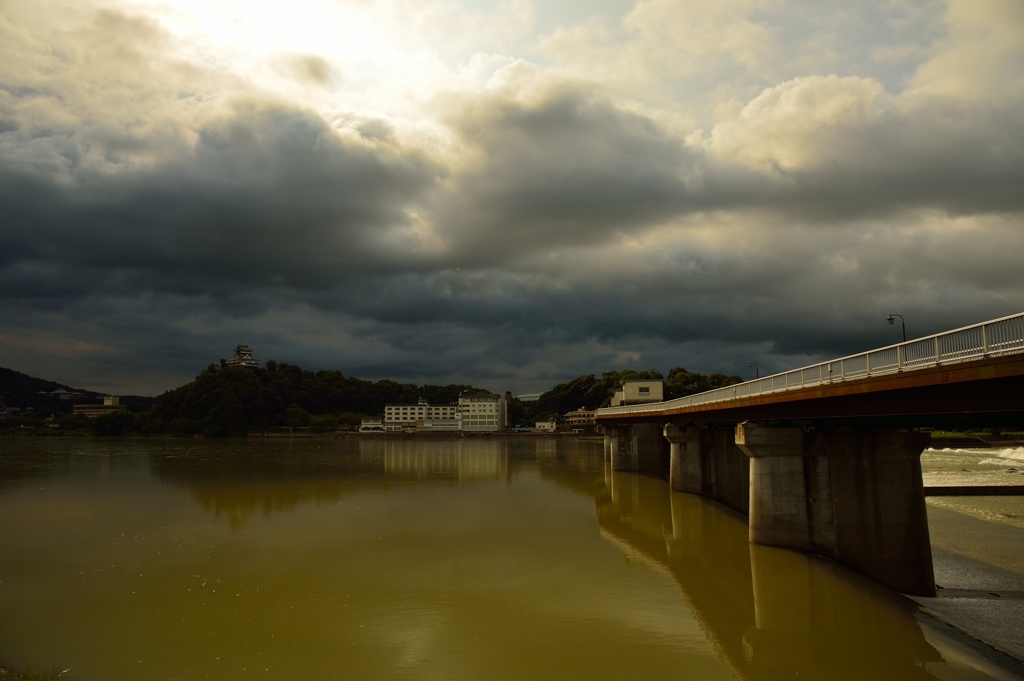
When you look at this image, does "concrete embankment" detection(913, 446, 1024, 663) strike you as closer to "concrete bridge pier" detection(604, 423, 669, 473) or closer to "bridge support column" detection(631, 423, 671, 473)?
"bridge support column" detection(631, 423, 671, 473)

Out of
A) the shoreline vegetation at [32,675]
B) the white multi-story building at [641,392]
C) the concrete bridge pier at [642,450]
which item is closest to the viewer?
the shoreline vegetation at [32,675]

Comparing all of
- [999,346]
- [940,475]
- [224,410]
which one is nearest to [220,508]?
[999,346]

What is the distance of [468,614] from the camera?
18438 millimetres

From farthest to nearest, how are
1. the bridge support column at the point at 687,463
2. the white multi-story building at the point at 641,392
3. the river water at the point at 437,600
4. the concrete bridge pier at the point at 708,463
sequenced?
the white multi-story building at the point at 641,392 < the bridge support column at the point at 687,463 < the concrete bridge pier at the point at 708,463 < the river water at the point at 437,600

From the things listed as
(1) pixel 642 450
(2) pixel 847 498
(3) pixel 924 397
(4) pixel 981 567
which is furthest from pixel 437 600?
(1) pixel 642 450

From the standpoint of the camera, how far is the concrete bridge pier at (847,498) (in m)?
22.1

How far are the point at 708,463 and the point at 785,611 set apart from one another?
29676 millimetres

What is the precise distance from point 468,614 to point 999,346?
16393 mm

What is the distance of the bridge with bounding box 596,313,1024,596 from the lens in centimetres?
1516

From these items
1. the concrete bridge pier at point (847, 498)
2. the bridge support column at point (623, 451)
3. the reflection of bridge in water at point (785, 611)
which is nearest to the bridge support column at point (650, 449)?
the bridge support column at point (623, 451)

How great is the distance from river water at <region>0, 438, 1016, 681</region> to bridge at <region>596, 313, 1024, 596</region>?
1.52m

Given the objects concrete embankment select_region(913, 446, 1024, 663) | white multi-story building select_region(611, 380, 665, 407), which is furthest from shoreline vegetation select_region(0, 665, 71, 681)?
white multi-story building select_region(611, 380, 665, 407)

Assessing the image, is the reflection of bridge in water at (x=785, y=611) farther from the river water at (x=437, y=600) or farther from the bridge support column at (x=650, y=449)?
the bridge support column at (x=650, y=449)

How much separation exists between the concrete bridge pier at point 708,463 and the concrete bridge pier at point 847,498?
13570mm
